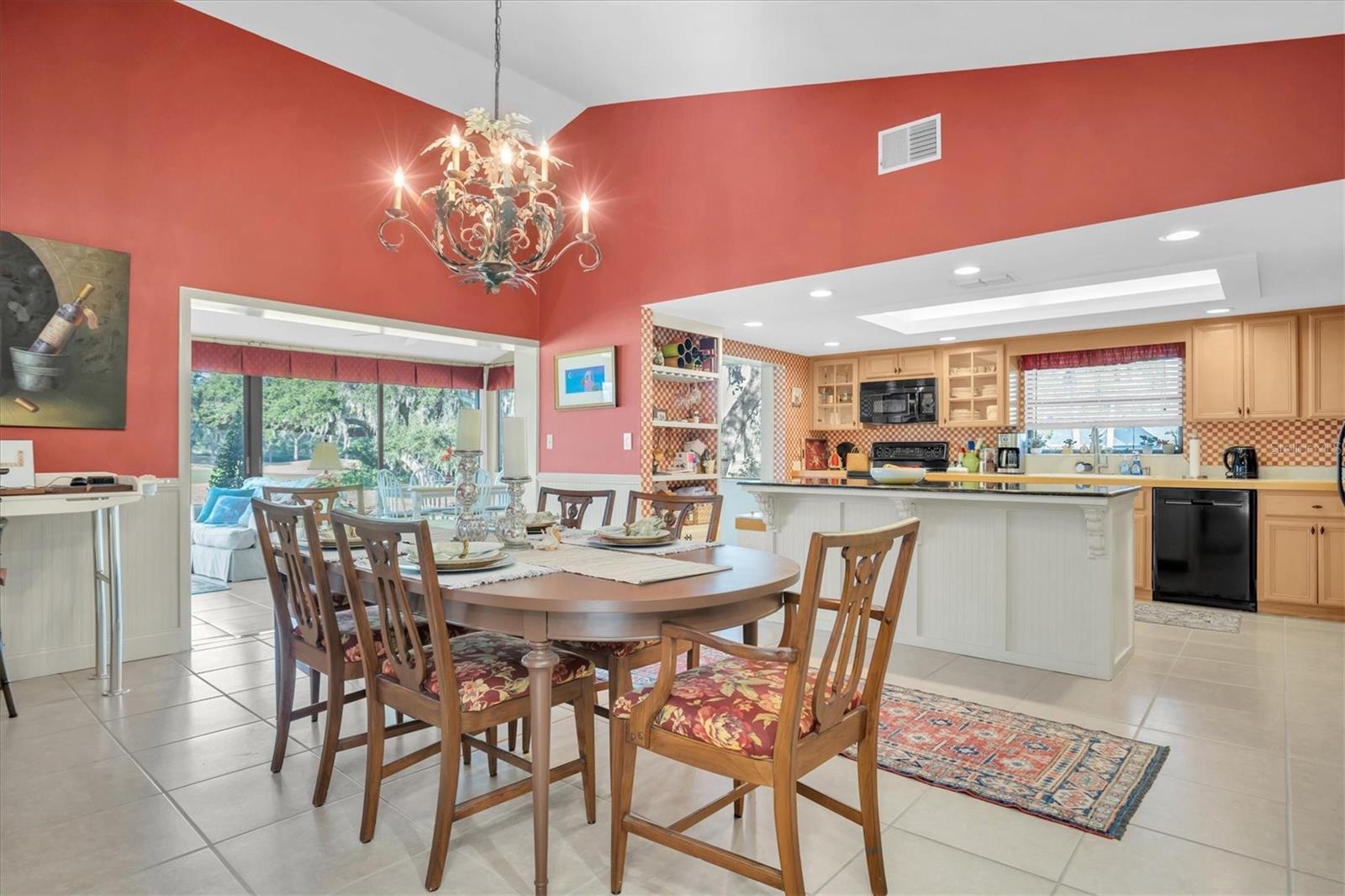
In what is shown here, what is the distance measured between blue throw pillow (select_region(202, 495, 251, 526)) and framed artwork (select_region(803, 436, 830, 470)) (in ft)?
18.1

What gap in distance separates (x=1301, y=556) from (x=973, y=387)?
2.78 m

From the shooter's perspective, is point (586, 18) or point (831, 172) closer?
point (586, 18)

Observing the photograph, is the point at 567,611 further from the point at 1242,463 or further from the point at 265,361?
the point at 265,361

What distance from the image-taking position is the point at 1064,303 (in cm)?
575

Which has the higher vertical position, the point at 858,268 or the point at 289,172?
the point at 289,172

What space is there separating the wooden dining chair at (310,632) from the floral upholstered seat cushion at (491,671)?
0.82 feet

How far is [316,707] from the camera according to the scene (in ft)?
8.44

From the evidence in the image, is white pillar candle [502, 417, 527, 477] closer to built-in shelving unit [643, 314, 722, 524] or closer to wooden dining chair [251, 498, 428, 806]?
wooden dining chair [251, 498, 428, 806]

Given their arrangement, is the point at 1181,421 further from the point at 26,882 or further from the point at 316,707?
the point at 26,882

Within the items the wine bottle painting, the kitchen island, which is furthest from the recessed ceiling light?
the wine bottle painting

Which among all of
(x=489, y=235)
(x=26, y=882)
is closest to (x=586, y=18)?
(x=489, y=235)

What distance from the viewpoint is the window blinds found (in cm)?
597


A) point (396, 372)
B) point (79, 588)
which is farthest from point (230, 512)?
point (396, 372)

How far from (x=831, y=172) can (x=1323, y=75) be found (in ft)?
7.16
